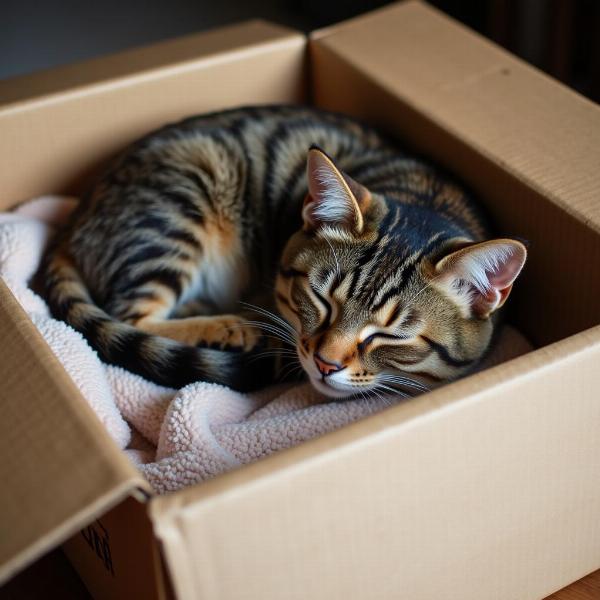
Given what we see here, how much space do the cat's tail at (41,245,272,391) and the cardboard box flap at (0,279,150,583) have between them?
12.3 inches

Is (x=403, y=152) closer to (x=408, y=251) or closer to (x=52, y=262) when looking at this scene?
(x=408, y=251)

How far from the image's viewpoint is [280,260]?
1368 millimetres

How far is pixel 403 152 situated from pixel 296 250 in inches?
13.6

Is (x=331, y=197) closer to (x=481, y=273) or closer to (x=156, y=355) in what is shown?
(x=481, y=273)

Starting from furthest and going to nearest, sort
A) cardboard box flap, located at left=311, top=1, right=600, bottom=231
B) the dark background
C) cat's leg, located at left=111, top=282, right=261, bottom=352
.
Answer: the dark background < cat's leg, located at left=111, top=282, right=261, bottom=352 < cardboard box flap, located at left=311, top=1, right=600, bottom=231

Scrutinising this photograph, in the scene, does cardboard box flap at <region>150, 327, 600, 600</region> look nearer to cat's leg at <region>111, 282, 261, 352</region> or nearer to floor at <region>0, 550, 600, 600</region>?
floor at <region>0, 550, 600, 600</region>

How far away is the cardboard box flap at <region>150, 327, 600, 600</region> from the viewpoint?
760mm

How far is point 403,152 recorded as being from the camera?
1.49 metres

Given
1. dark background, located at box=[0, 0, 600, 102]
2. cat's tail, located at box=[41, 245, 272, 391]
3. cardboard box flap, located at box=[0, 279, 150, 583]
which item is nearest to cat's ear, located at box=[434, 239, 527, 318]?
Answer: cat's tail, located at box=[41, 245, 272, 391]

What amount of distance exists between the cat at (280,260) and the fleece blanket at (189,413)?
0.03 metres

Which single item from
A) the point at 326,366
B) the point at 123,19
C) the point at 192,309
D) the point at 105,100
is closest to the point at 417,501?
the point at 326,366

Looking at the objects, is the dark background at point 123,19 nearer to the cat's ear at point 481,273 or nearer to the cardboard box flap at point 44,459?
the cat's ear at point 481,273

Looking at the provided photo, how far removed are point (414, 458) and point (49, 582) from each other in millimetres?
673

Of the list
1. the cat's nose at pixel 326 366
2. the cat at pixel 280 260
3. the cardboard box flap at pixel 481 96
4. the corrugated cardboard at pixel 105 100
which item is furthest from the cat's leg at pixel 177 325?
the cardboard box flap at pixel 481 96
